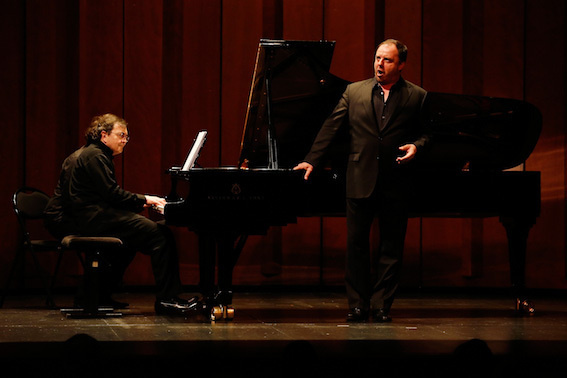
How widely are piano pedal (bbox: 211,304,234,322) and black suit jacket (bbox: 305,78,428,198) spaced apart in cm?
92

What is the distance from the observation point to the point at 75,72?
6.13 metres

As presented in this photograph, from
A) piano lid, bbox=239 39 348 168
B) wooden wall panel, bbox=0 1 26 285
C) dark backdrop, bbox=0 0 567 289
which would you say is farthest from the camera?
dark backdrop, bbox=0 0 567 289

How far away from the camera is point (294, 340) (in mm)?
2588

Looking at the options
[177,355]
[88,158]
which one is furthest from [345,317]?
[177,355]

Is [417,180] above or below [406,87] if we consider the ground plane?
below

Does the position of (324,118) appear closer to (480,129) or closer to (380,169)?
(380,169)

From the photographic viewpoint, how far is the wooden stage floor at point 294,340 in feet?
8.04

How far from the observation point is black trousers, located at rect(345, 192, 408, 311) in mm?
4223

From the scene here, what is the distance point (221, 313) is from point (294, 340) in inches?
66.1

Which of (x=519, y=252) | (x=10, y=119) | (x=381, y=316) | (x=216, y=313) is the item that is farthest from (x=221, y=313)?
(x=10, y=119)

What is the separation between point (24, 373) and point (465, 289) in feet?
14.9

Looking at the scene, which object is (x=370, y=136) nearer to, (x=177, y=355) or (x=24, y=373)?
(x=177, y=355)

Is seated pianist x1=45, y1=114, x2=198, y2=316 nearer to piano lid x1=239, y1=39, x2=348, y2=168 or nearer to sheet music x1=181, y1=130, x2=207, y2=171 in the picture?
sheet music x1=181, y1=130, x2=207, y2=171

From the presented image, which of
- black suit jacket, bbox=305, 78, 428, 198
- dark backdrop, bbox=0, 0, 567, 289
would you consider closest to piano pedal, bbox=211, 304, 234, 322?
black suit jacket, bbox=305, 78, 428, 198
